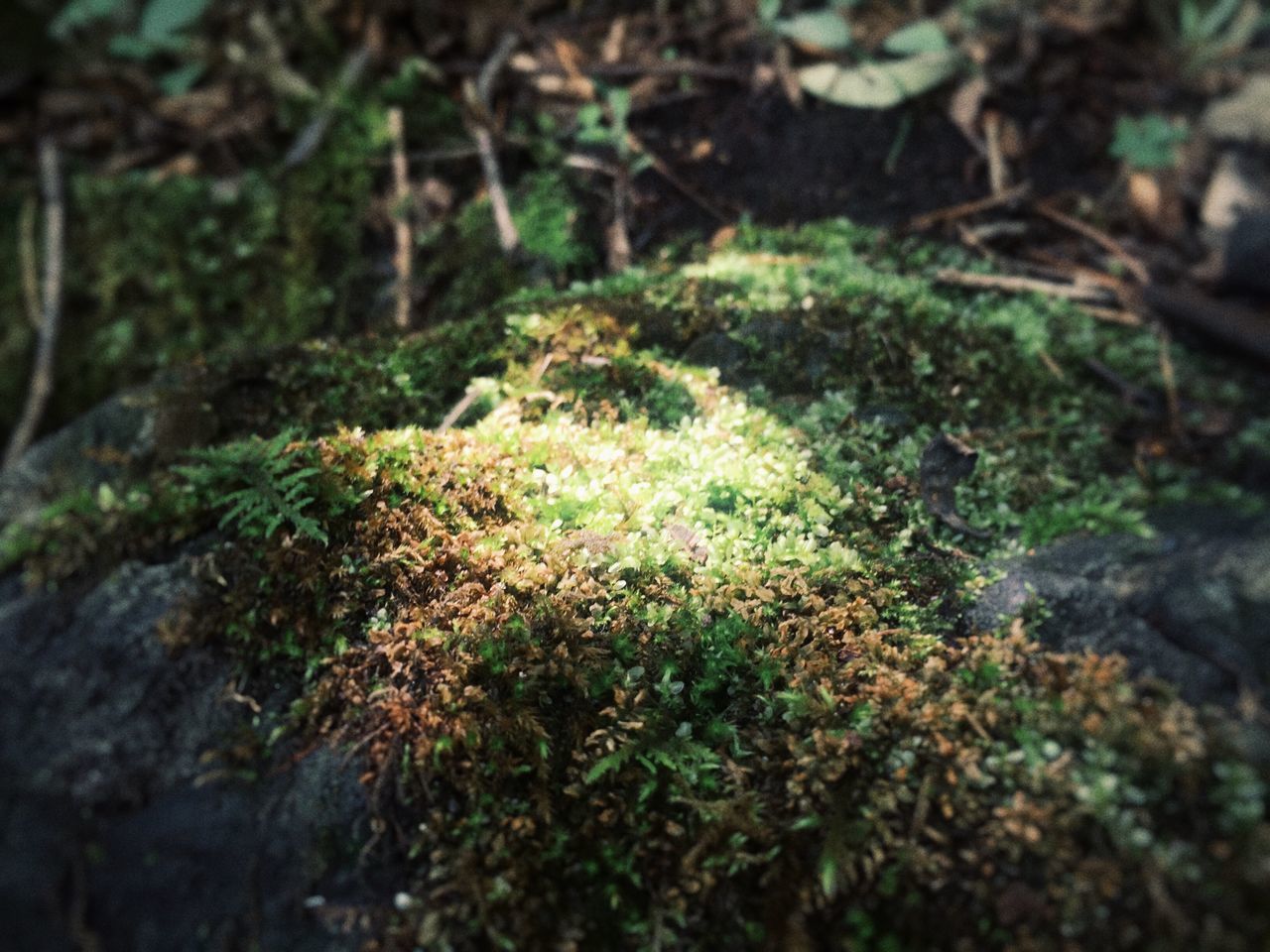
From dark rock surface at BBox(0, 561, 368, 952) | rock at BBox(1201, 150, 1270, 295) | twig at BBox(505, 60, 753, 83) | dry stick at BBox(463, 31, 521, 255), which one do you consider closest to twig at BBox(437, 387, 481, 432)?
dark rock surface at BBox(0, 561, 368, 952)

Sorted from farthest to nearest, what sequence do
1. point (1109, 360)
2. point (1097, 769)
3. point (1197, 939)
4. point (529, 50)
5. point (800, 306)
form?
1. point (529, 50)
2. point (1109, 360)
3. point (800, 306)
4. point (1097, 769)
5. point (1197, 939)

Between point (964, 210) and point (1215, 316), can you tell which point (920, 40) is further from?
point (1215, 316)

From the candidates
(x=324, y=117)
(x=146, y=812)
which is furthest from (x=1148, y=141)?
(x=146, y=812)

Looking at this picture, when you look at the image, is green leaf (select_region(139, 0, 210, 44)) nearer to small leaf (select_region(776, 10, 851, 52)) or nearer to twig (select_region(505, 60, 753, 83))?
twig (select_region(505, 60, 753, 83))

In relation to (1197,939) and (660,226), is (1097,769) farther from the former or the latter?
(660,226)

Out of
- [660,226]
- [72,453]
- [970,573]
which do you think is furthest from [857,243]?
[72,453]

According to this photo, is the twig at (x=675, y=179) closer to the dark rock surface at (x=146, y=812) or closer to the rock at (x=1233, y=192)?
the rock at (x=1233, y=192)
